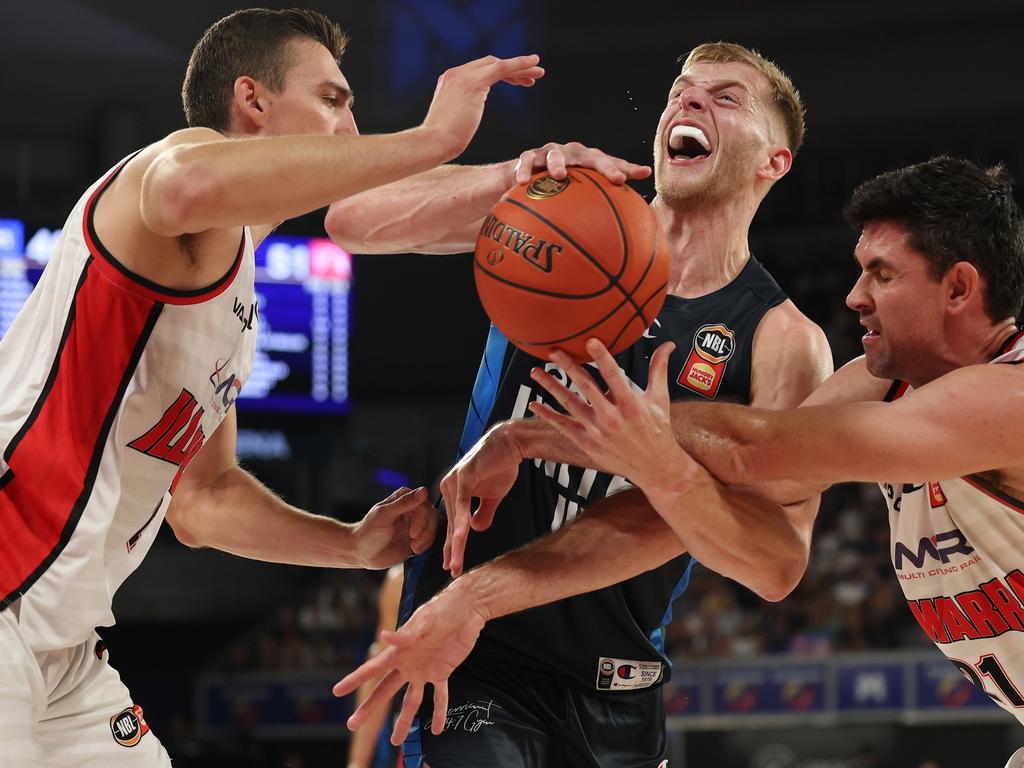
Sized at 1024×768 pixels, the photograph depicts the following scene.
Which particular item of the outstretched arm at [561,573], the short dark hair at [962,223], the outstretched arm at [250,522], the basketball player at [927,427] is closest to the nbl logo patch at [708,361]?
the basketball player at [927,427]

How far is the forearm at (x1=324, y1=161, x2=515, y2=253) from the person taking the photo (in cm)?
321

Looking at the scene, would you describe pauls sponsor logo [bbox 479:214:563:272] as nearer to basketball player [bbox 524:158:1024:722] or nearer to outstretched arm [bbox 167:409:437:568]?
basketball player [bbox 524:158:1024:722]

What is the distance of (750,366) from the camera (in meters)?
3.54

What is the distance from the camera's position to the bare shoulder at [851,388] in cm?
340

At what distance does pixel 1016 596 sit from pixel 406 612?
172 centimetres

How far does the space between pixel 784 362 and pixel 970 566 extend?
0.77 metres

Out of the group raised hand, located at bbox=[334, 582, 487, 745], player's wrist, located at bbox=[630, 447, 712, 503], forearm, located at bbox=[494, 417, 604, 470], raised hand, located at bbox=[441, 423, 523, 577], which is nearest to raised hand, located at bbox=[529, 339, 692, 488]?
player's wrist, located at bbox=[630, 447, 712, 503]

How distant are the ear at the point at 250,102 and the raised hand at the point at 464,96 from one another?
72cm

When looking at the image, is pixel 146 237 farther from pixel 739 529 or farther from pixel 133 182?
pixel 739 529

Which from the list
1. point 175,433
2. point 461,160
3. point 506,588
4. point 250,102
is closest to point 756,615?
point 461,160

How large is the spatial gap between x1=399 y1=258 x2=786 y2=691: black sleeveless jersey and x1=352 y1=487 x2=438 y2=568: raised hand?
0.26 ft

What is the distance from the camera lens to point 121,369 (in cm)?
288

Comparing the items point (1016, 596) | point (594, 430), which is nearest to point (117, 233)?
point (594, 430)

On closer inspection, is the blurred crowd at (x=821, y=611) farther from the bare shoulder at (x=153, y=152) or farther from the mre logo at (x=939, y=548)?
the bare shoulder at (x=153, y=152)
